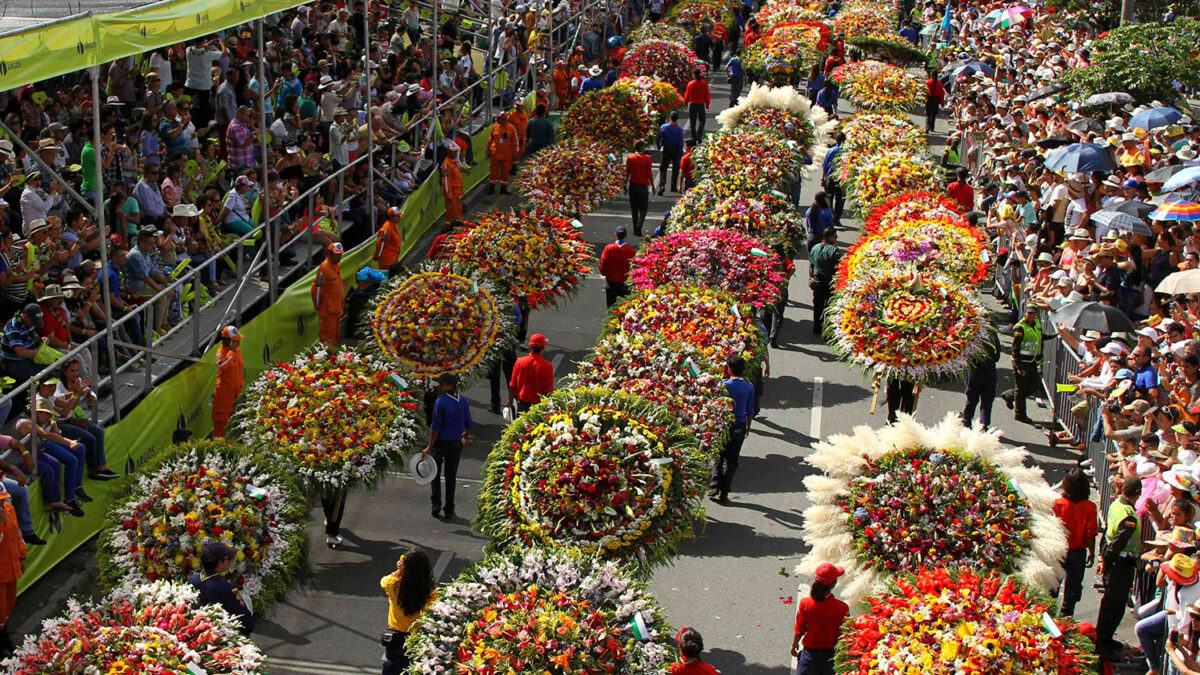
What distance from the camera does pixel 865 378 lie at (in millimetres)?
18859

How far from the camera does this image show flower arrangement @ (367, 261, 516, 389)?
1631 cm

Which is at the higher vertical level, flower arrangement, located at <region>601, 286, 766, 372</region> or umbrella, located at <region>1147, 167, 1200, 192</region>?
umbrella, located at <region>1147, 167, 1200, 192</region>

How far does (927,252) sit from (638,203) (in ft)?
21.2

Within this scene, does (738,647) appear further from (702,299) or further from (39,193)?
(39,193)

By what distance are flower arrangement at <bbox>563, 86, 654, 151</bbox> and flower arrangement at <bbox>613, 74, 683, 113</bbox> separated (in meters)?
1.29

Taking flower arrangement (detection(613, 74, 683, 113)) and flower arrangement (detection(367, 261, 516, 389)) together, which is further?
flower arrangement (detection(613, 74, 683, 113))

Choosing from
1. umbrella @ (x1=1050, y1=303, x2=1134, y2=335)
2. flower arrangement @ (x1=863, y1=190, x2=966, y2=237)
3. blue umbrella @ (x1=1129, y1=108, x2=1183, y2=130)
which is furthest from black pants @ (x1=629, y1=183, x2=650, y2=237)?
umbrella @ (x1=1050, y1=303, x2=1134, y2=335)

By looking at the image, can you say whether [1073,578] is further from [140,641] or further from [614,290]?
[614,290]

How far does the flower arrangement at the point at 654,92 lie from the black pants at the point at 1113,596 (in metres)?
16.3

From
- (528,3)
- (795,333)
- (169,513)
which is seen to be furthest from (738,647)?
(528,3)

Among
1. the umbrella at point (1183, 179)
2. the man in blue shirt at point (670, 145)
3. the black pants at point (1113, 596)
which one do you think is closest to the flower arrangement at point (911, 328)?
the umbrella at point (1183, 179)

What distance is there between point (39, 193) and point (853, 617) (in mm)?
10056

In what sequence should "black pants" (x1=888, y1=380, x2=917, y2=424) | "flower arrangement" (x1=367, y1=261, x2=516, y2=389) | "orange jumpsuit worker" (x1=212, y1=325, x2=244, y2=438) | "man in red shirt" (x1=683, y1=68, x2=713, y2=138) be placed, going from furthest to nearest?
"man in red shirt" (x1=683, y1=68, x2=713, y2=138) < "black pants" (x1=888, y1=380, x2=917, y2=424) < "flower arrangement" (x1=367, y1=261, x2=516, y2=389) < "orange jumpsuit worker" (x1=212, y1=325, x2=244, y2=438)

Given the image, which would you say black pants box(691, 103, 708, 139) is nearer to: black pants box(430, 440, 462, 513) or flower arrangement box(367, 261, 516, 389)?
flower arrangement box(367, 261, 516, 389)
